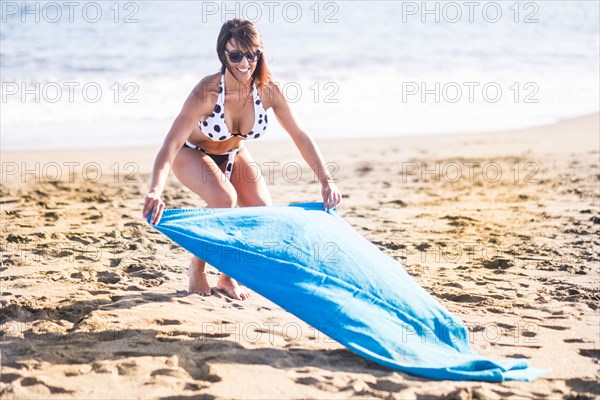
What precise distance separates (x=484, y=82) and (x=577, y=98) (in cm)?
200

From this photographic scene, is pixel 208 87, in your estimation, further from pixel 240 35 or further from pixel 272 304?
pixel 272 304

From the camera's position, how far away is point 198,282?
4.86 m

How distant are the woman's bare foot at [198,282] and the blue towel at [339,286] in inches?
25.1

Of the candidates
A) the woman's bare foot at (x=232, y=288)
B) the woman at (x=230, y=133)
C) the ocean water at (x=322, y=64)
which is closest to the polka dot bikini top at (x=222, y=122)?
the woman at (x=230, y=133)

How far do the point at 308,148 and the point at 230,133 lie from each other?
455 mm

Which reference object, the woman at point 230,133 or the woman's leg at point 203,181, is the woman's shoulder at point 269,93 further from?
the woman's leg at point 203,181

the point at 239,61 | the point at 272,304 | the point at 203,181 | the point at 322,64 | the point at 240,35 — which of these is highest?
the point at 322,64

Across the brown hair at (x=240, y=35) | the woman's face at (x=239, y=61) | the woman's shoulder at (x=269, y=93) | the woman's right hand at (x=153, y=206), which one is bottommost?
the woman's right hand at (x=153, y=206)

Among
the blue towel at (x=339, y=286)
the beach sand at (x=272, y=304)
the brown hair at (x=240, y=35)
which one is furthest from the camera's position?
the brown hair at (x=240, y=35)

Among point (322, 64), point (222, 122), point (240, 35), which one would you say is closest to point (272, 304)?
point (222, 122)

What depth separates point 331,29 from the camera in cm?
2345

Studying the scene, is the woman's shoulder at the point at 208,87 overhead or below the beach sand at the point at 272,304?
overhead

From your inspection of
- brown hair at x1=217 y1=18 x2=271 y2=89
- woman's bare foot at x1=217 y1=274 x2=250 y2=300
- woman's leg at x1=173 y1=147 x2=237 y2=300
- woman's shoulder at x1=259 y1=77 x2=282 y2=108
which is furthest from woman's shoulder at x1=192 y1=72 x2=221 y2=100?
woman's bare foot at x1=217 y1=274 x2=250 y2=300

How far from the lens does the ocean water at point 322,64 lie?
40.9ft
